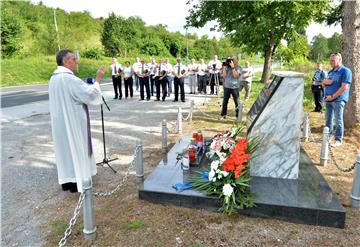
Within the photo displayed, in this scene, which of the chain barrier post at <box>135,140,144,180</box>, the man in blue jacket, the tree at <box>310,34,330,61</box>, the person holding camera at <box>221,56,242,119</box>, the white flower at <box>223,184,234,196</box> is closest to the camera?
the white flower at <box>223,184,234,196</box>

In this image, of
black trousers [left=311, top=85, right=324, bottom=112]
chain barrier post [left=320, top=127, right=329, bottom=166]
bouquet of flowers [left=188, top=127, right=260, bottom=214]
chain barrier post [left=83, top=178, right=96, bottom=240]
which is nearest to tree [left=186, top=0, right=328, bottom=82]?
black trousers [left=311, top=85, right=324, bottom=112]

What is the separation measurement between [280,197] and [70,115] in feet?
10.3

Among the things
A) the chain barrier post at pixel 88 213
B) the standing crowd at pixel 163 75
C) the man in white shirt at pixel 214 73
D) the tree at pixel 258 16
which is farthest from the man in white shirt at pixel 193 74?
the chain barrier post at pixel 88 213

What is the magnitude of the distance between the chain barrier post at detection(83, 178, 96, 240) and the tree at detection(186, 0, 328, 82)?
37.2ft

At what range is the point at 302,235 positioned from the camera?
141 inches

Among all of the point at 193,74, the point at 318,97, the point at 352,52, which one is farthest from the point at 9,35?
the point at 352,52

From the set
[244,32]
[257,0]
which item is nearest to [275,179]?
[257,0]

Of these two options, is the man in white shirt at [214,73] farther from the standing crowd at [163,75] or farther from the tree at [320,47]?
the tree at [320,47]

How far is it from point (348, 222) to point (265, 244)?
4.06 ft

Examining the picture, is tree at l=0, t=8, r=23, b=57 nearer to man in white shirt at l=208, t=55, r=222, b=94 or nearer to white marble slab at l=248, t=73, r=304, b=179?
man in white shirt at l=208, t=55, r=222, b=94

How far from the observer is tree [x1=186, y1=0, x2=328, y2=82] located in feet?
43.1

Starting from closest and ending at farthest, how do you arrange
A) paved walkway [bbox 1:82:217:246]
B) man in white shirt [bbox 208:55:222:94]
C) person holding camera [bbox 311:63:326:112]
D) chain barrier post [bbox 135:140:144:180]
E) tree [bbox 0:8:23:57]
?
paved walkway [bbox 1:82:217:246] → chain barrier post [bbox 135:140:144:180] → person holding camera [bbox 311:63:326:112] → man in white shirt [bbox 208:55:222:94] → tree [bbox 0:8:23:57]

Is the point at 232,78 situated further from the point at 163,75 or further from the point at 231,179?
the point at 231,179

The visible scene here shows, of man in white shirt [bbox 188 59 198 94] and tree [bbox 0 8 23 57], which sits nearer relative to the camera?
man in white shirt [bbox 188 59 198 94]
